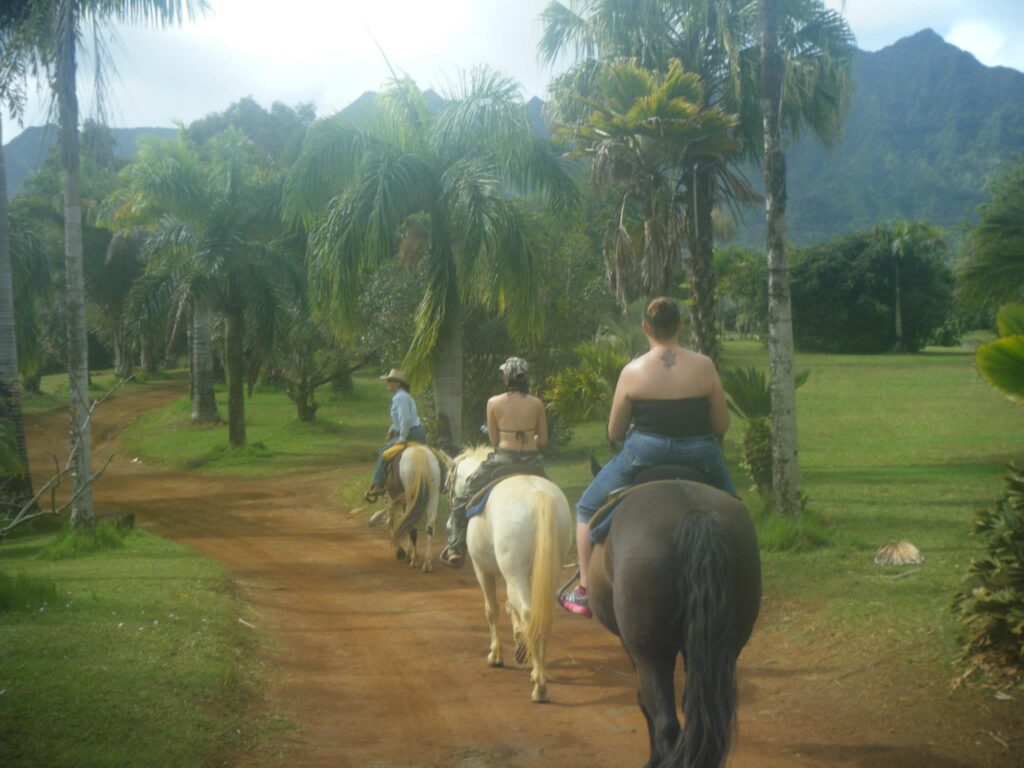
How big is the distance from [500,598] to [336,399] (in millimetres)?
27499

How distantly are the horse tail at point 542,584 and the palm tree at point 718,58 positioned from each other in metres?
9.73

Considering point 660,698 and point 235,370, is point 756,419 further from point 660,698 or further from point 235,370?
point 235,370

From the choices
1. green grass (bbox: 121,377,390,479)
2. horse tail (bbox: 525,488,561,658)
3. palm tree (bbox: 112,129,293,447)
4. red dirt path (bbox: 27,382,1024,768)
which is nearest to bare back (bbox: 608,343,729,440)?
horse tail (bbox: 525,488,561,658)

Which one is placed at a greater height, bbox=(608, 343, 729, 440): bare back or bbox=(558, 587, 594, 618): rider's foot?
bbox=(608, 343, 729, 440): bare back

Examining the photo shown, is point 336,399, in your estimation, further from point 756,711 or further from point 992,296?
point 756,711

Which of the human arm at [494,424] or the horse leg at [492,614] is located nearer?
the horse leg at [492,614]

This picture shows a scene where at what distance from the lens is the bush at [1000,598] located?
6414mm

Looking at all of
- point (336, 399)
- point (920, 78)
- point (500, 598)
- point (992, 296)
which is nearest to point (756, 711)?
point (500, 598)

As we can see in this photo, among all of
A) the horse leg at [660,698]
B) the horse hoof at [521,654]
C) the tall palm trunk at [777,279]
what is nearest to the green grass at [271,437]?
the tall palm trunk at [777,279]

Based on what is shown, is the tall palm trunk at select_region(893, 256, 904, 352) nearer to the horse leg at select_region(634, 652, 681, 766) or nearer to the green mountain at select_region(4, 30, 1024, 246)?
the green mountain at select_region(4, 30, 1024, 246)

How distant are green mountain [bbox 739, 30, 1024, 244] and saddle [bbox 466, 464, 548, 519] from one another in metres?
91.5

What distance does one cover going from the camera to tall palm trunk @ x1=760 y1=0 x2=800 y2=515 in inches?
445

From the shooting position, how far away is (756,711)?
656 cm

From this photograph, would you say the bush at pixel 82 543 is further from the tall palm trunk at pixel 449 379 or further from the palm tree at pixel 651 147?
the palm tree at pixel 651 147
